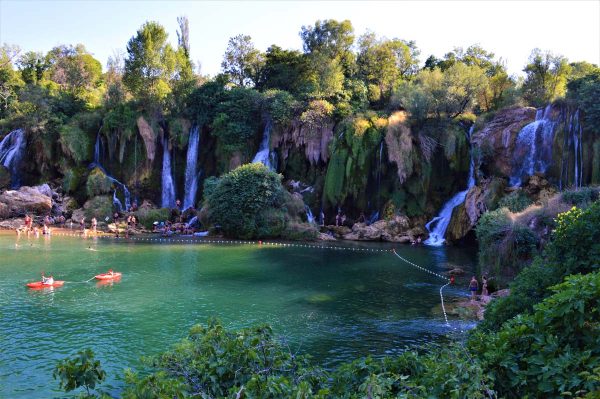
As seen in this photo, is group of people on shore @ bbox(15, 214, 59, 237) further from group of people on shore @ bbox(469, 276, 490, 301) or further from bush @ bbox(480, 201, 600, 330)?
bush @ bbox(480, 201, 600, 330)

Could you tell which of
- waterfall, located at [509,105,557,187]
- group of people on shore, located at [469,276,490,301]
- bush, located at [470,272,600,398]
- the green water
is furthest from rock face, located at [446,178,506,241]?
bush, located at [470,272,600,398]

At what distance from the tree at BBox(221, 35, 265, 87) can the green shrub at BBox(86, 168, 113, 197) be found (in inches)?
868

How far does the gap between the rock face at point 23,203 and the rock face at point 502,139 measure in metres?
42.0

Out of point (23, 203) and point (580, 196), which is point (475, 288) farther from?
point (23, 203)

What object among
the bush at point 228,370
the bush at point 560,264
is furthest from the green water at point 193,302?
the bush at point 560,264

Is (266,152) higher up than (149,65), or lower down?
lower down

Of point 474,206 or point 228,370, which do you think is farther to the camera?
point 474,206

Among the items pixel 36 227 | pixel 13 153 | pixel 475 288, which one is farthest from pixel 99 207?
pixel 475 288

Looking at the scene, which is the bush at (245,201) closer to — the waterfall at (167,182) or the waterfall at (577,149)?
the waterfall at (167,182)

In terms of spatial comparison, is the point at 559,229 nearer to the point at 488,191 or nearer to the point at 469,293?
the point at 469,293

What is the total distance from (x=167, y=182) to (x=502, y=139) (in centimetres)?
3402

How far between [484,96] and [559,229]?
4448 centimetres

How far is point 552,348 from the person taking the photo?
705 cm

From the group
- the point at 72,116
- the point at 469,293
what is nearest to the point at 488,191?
the point at 469,293
